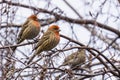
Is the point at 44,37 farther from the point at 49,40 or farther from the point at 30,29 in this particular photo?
the point at 30,29

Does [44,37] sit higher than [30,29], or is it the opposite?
[30,29]

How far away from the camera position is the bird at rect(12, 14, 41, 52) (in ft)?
40.0

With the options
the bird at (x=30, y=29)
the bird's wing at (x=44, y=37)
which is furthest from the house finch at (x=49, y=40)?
the bird at (x=30, y=29)

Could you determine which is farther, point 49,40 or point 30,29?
point 30,29

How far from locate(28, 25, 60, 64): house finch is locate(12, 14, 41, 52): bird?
120cm

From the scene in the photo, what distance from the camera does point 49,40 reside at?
10797mm

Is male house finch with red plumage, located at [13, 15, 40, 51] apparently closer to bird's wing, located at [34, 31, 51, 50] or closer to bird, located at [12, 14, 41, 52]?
bird, located at [12, 14, 41, 52]

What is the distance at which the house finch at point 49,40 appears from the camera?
34.6 feet

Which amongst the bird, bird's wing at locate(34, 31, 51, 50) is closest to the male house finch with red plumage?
the bird

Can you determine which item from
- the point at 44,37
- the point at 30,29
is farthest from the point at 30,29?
the point at 44,37

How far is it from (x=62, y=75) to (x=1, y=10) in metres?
1.64

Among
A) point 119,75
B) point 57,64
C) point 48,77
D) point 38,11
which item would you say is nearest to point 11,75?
point 48,77

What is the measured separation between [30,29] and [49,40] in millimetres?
1768

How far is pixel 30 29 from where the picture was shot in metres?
12.5
